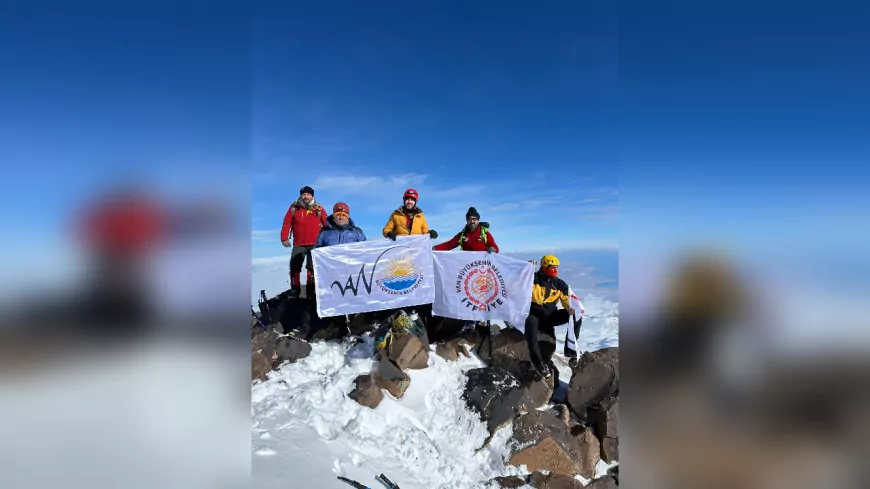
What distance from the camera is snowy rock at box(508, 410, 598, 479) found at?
585cm

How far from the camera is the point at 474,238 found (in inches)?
324

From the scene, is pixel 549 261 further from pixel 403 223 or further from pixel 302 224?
pixel 302 224

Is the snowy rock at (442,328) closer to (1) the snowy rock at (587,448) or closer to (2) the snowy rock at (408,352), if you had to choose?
(2) the snowy rock at (408,352)

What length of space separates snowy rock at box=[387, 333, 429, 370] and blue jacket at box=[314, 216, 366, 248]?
6.52 ft

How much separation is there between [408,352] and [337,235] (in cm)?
248

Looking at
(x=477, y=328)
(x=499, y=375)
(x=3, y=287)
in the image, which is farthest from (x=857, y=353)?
(x=477, y=328)

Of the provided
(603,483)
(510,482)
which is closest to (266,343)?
(510,482)

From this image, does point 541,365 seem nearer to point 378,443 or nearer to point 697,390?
point 378,443

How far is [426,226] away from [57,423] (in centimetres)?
728

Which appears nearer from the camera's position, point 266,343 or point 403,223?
point 266,343

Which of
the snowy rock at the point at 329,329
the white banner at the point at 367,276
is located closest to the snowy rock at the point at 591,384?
the white banner at the point at 367,276

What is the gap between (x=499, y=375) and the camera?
709cm

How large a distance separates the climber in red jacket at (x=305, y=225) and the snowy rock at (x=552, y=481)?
4.90m

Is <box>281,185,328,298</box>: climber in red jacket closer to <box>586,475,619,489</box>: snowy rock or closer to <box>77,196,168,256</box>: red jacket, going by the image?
<box>586,475,619,489</box>: snowy rock
